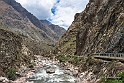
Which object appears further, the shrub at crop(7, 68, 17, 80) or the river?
the shrub at crop(7, 68, 17, 80)

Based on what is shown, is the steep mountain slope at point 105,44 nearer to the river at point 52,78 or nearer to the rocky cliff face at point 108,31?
the rocky cliff face at point 108,31

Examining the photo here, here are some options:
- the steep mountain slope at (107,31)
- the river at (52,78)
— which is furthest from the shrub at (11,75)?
the steep mountain slope at (107,31)

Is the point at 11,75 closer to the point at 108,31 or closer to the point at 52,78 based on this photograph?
the point at 52,78

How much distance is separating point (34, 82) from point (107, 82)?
26000mm

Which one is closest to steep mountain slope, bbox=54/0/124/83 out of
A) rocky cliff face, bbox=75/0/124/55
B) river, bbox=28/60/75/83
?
rocky cliff face, bbox=75/0/124/55

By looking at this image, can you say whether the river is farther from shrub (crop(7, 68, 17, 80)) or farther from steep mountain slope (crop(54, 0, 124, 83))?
shrub (crop(7, 68, 17, 80))

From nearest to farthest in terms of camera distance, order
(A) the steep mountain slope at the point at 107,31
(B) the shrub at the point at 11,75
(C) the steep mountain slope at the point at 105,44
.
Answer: (C) the steep mountain slope at the point at 105,44 < (B) the shrub at the point at 11,75 < (A) the steep mountain slope at the point at 107,31

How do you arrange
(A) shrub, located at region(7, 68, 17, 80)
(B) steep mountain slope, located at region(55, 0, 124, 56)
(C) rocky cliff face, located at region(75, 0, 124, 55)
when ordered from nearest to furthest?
(A) shrub, located at region(7, 68, 17, 80)
(C) rocky cliff face, located at region(75, 0, 124, 55)
(B) steep mountain slope, located at region(55, 0, 124, 56)

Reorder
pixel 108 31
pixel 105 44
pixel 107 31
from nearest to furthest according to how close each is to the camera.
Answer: pixel 105 44
pixel 108 31
pixel 107 31

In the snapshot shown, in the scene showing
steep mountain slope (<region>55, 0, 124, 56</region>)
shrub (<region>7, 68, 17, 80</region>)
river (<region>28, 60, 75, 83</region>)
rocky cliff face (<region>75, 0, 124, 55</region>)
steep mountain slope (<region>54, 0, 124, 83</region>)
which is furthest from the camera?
steep mountain slope (<region>55, 0, 124, 56</region>)

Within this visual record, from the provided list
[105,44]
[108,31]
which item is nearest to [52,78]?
[105,44]

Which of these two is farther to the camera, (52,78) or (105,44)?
(105,44)

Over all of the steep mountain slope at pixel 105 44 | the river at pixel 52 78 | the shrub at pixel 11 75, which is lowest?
the river at pixel 52 78

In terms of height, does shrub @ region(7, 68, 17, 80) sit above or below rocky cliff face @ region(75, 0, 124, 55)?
below
